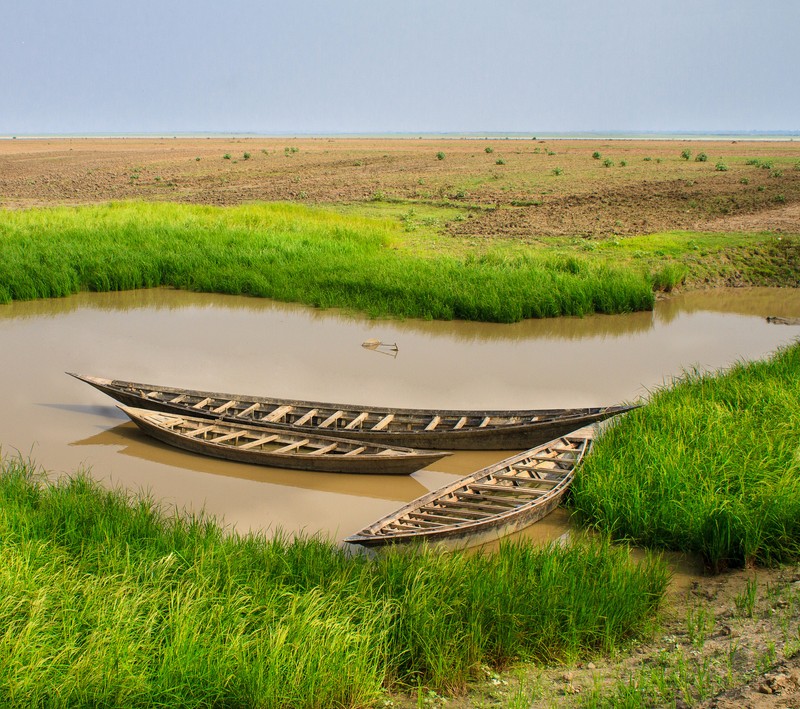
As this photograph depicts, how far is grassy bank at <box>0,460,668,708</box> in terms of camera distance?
13.7ft

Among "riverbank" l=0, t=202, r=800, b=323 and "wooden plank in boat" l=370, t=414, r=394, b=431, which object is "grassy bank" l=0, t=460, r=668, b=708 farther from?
"riverbank" l=0, t=202, r=800, b=323

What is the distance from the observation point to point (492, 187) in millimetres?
31859

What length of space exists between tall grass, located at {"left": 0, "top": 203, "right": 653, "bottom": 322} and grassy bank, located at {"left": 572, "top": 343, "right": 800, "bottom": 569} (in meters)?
6.37

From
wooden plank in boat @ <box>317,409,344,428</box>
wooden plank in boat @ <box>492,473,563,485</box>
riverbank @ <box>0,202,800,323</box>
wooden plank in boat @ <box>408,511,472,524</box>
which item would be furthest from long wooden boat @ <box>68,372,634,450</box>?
riverbank @ <box>0,202,800,323</box>

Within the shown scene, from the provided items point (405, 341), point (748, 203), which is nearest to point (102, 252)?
point (405, 341)

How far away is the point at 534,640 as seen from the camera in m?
4.86

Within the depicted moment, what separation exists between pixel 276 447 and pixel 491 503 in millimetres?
2579

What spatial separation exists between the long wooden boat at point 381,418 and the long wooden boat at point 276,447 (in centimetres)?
13

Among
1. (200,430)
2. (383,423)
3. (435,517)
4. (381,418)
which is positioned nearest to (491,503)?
(435,517)

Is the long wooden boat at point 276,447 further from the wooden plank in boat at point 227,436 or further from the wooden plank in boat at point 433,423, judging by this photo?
the wooden plank in boat at point 433,423

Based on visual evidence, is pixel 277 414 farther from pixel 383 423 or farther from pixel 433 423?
pixel 433 423

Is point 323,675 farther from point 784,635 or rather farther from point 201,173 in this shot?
point 201,173

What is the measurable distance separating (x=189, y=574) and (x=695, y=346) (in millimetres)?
10050

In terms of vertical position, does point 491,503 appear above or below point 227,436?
below
